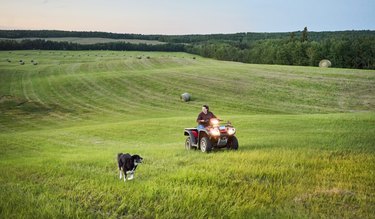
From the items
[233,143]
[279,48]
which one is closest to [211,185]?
[233,143]

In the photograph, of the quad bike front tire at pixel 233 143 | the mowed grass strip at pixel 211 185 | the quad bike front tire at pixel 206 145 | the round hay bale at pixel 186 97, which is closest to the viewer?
the mowed grass strip at pixel 211 185

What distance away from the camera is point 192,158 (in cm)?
1288

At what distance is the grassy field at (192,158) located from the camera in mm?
7559

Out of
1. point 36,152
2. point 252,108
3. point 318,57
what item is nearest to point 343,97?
point 252,108

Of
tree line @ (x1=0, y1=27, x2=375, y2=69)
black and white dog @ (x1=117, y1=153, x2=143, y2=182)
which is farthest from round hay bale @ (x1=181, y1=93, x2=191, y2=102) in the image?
tree line @ (x1=0, y1=27, x2=375, y2=69)

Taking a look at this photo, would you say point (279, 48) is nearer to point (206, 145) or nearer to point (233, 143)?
point (233, 143)

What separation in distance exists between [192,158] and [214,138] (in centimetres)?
250

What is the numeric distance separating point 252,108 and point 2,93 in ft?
118

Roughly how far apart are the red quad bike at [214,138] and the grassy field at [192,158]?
73 centimetres

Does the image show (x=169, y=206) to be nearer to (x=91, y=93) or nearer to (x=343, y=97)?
(x=343, y=97)

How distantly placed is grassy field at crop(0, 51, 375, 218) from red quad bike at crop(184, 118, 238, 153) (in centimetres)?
73

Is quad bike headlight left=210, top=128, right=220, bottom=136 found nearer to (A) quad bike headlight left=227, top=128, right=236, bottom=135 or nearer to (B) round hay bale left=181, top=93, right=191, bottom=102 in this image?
(A) quad bike headlight left=227, top=128, right=236, bottom=135

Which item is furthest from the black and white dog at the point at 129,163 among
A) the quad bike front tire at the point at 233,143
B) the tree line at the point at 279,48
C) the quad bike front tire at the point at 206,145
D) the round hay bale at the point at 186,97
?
the tree line at the point at 279,48

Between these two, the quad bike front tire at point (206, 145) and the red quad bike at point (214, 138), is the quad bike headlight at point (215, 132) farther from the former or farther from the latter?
the quad bike front tire at point (206, 145)
